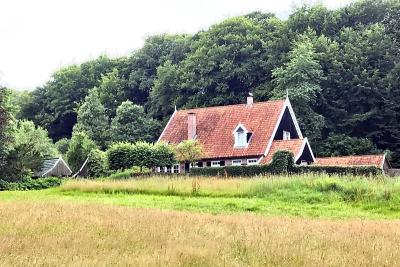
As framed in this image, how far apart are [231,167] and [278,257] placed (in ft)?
100

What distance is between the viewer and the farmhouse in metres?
48.7

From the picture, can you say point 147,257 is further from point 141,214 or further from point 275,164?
point 275,164

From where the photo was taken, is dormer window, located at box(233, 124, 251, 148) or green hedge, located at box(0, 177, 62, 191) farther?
dormer window, located at box(233, 124, 251, 148)

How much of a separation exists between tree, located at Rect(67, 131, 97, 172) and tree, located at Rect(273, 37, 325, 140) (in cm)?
2229

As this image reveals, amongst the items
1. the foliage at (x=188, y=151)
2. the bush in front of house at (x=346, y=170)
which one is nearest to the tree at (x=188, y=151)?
the foliage at (x=188, y=151)

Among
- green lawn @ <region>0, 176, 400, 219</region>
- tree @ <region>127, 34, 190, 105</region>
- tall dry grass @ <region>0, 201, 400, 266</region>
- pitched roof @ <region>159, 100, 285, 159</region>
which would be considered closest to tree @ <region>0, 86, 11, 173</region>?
green lawn @ <region>0, 176, 400, 219</region>

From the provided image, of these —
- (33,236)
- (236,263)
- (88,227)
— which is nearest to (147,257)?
(236,263)

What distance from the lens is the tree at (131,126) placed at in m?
70.0

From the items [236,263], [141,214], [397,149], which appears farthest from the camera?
[397,149]

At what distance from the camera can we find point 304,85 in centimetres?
→ 6097

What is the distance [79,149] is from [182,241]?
2316 inches

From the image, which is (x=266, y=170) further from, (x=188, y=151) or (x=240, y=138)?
(x=240, y=138)

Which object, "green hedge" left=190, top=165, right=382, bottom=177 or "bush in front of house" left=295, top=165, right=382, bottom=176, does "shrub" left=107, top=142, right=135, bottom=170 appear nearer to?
"green hedge" left=190, top=165, right=382, bottom=177

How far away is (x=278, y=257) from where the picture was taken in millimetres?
9844
